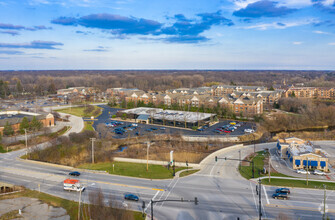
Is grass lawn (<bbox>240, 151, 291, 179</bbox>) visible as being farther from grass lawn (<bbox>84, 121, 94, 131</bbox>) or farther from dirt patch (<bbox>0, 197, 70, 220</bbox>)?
grass lawn (<bbox>84, 121, 94, 131</bbox>)

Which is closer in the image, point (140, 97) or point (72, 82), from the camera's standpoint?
point (140, 97)

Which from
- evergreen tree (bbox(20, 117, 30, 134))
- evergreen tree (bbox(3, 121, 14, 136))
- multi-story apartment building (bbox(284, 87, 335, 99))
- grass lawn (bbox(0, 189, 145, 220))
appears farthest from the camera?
multi-story apartment building (bbox(284, 87, 335, 99))

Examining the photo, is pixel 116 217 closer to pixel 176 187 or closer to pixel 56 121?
pixel 176 187

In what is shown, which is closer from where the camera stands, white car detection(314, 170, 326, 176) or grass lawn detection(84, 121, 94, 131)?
white car detection(314, 170, 326, 176)

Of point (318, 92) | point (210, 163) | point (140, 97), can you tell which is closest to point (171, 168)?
point (210, 163)

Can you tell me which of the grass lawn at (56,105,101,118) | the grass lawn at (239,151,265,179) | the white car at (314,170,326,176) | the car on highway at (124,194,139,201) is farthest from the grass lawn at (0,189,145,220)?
the grass lawn at (56,105,101,118)

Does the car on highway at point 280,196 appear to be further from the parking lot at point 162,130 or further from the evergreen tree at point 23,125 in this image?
Answer: the evergreen tree at point 23,125
